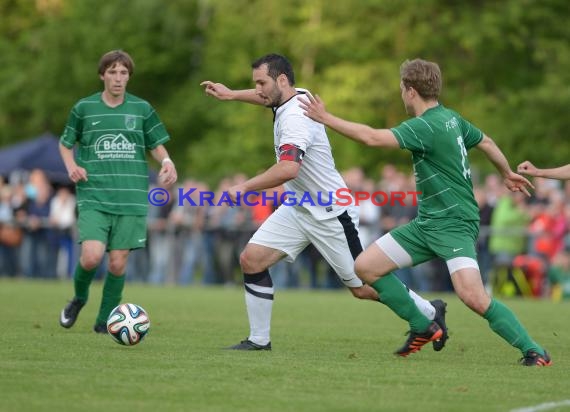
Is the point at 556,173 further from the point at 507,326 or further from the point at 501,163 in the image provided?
the point at 507,326

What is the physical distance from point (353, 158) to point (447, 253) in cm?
2705

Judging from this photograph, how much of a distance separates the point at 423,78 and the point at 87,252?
3.45m

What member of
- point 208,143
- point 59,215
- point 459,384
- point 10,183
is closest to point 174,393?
point 459,384

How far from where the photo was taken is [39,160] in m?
28.6

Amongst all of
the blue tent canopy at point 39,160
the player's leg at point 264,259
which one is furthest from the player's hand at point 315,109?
the blue tent canopy at point 39,160

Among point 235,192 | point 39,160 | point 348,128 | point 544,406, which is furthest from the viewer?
point 39,160

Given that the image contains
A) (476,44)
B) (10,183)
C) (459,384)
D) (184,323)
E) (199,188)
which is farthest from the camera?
(476,44)

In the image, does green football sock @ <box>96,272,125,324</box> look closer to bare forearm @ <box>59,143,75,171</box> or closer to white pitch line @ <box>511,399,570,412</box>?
bare forearm @ <box>59,143,75,171</box>

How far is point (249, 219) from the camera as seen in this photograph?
922 inches

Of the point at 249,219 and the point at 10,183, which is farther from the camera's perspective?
the point at 10,183

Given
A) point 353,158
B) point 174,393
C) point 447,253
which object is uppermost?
point 353,158

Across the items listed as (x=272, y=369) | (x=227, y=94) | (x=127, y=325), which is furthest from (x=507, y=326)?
(x=227, y=94)

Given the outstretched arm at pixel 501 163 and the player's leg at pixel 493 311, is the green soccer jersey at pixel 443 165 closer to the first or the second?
the outstretched arm at pixel 501 163

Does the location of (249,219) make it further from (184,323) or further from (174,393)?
(174,393)
